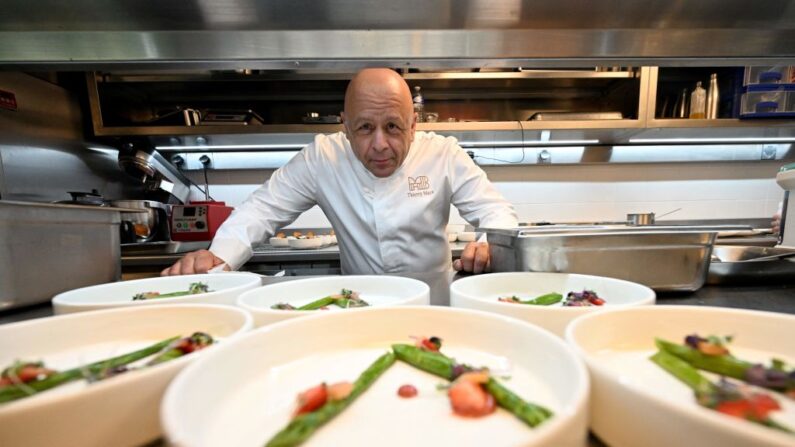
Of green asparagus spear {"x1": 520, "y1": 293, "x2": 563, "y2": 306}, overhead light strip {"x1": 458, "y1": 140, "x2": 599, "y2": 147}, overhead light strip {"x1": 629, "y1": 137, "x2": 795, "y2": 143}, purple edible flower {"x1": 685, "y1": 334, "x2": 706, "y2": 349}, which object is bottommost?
green asparagus spear {"x1": 520, "y1": 293, "x2": 563, "y2": 306}

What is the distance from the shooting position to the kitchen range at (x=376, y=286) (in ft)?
1.07

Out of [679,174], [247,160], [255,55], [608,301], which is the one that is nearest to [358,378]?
[608,301]

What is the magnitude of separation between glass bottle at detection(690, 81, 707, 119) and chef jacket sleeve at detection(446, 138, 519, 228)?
6.55 ft

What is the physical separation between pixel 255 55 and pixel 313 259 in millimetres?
1428

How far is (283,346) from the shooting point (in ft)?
1.56

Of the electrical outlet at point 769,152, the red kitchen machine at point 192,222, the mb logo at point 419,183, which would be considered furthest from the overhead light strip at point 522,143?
the red kitchen machine at point 192,222

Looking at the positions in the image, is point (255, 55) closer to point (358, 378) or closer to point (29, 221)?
point (29, 221)

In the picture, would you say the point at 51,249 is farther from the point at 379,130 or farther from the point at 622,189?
the point at 622,189

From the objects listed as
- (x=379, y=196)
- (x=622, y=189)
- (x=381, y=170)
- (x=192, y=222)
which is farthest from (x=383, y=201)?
(x=622, y=189)

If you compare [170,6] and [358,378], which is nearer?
[358,378]

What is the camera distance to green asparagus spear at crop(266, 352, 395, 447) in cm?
31

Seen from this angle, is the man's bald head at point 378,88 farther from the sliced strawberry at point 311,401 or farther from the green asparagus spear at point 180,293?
the sliced strawberry at point 311,401

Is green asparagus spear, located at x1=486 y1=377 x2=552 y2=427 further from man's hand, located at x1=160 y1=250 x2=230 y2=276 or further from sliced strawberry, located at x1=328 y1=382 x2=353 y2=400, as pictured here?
man's hand, located at x1=160 y1=250 x2=230 y2=276

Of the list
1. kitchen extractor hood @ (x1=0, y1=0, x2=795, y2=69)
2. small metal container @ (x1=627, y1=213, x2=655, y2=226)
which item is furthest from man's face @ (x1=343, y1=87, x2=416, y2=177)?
small metal container @ (x1=627, y1=213, x2=655, y2=226)
